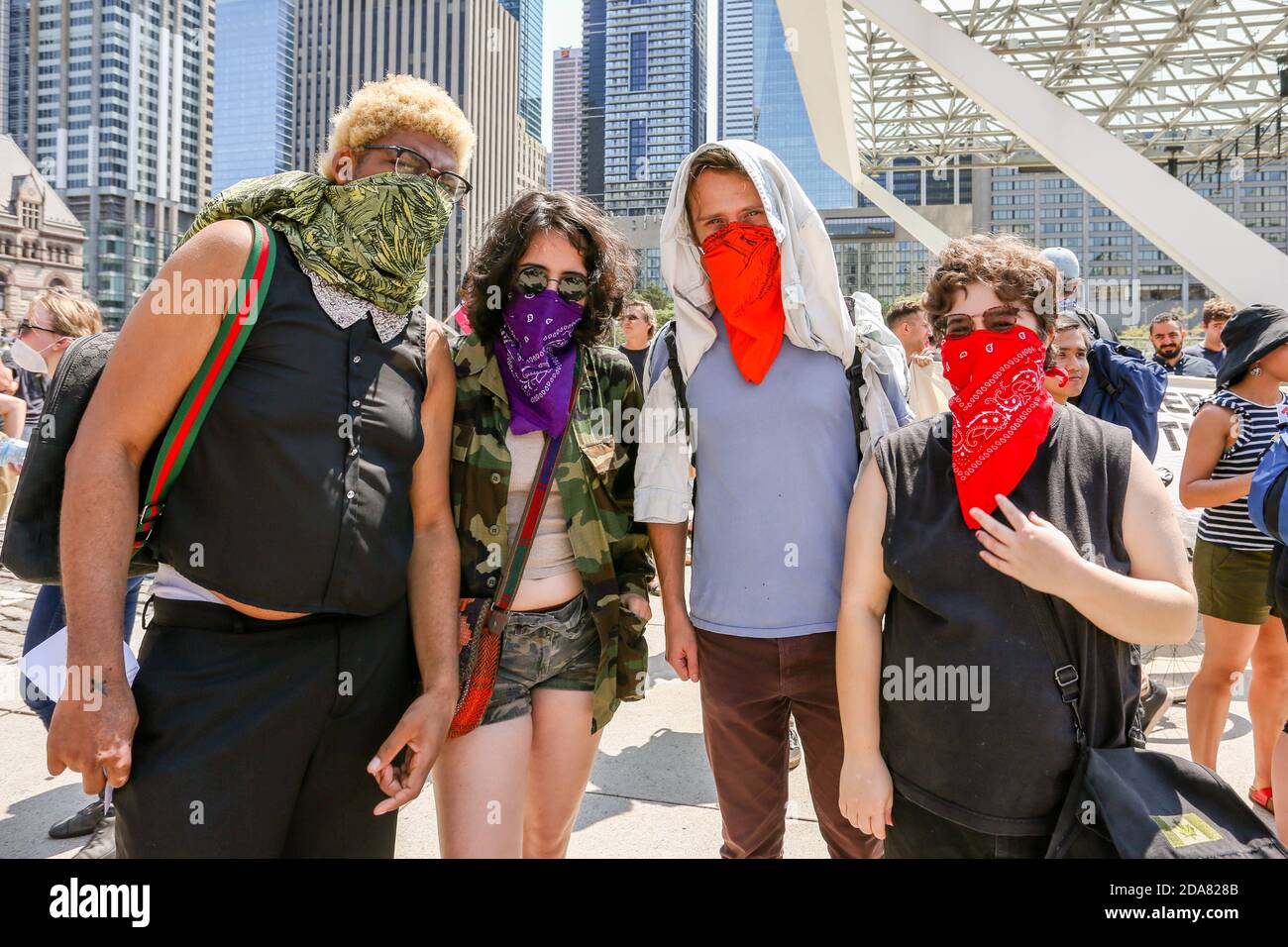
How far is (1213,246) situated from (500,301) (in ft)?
38.2

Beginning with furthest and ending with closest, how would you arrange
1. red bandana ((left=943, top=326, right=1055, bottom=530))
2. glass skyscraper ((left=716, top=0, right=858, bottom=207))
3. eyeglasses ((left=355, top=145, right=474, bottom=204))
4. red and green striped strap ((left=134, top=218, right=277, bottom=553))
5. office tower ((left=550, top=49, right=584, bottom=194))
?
office tower ((left=550, top=49, right=584, bottom=194)), glass skyscraper ((left=716, top=0, right=858, bottom=207)), eyeglasses ((left=355, top=145, right=474, bottom=204)), red bandana ((left=943, top=326, right=1055, bottom=530)), red and green striped strap ((left=134, top=218, right=277, bottom=553))

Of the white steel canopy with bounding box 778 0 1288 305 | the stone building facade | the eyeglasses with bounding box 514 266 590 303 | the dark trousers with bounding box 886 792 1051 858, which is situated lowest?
the dark trousers with bounding box 886 792 1051 858

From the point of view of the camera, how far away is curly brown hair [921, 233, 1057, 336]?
5.97 ft

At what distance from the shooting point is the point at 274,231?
1787 millimetres

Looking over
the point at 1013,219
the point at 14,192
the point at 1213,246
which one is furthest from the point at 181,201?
the point at 1213,246

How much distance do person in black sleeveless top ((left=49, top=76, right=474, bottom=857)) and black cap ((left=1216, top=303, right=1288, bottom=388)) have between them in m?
3.16

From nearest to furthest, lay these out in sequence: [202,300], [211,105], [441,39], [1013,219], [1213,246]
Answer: [202,300] < [1213,246] < [441,39] < [1013,219] < [211,105]

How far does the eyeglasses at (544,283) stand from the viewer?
2.30m

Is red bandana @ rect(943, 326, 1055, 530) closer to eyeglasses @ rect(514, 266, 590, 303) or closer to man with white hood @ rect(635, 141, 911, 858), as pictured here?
man with white hood @ rect(635, 141, 911, 858)

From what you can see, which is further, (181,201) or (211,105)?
(211,105)

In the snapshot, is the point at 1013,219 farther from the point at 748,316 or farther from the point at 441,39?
the point at 748,316

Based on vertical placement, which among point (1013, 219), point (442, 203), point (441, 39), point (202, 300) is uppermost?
point (441, 39)

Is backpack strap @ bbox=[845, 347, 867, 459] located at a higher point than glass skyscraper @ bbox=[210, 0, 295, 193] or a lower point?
lower

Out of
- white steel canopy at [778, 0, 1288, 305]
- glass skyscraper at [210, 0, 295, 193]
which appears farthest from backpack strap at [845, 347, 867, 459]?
glass skyscraper at [210, 0, 295, 193]
